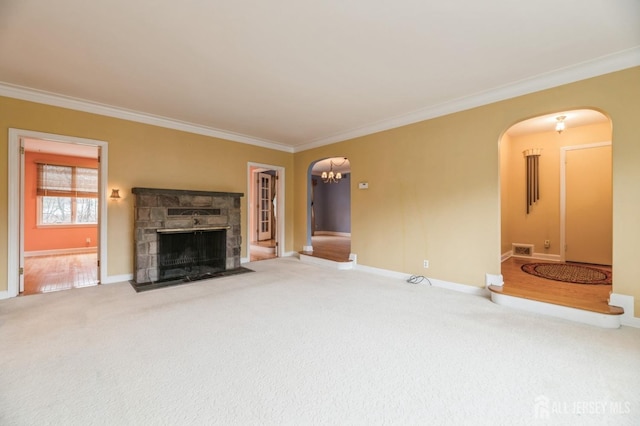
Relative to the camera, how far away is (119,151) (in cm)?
433

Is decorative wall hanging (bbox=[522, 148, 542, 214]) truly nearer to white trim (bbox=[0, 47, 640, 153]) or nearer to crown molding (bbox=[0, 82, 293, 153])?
white trim (bbox=[0, 47, 640, 153])

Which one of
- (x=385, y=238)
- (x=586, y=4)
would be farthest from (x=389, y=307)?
(x=586, y=4)

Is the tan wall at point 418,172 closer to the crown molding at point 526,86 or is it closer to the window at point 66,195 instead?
the crown molding at point 526,86

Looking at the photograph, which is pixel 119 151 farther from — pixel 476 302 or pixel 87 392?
pixel 476 302

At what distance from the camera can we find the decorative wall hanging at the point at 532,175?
5582mm

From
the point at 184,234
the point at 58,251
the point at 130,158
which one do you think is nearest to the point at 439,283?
the point at 184,234

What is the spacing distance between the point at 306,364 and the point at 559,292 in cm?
336

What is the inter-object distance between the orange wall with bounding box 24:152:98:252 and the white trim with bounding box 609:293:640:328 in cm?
1045

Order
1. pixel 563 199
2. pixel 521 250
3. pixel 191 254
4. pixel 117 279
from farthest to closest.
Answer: pixel 521 250
pixel 563 199
pixel 191 254
pixel 117 279

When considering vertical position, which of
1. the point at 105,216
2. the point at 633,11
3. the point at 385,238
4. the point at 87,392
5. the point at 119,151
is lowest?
the point at 87,392

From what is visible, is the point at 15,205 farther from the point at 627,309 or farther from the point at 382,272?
the point at 627,309

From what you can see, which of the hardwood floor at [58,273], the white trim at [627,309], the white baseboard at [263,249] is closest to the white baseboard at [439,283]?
the white trim at [627,309]

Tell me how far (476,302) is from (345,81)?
3215 mm

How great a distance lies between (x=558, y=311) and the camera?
2953 mm
